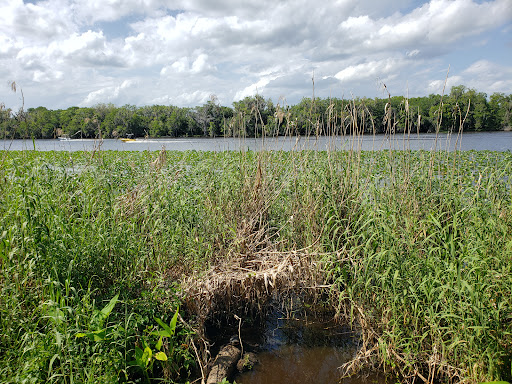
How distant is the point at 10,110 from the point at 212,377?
14.0 feet

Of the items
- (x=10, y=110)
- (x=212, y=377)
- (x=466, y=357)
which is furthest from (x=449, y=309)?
(x=10, y=110)

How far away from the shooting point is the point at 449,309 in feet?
8.91

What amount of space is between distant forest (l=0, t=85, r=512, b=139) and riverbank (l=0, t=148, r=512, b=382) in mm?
662

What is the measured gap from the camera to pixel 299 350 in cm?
363

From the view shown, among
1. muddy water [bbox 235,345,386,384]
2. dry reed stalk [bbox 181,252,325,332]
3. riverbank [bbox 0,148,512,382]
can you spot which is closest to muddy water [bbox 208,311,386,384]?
muddy water [bbox 235,345,386,384]

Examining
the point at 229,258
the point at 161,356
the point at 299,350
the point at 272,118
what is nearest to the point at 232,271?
the point at 229,258

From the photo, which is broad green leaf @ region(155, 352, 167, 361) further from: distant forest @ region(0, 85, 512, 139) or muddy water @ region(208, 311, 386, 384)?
distant forest @ region(0, 85, 512, 139)

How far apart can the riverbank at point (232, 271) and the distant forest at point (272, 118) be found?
0.66 m

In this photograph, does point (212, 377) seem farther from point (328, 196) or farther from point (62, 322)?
point (328, 196)

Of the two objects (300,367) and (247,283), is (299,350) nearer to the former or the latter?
(300,367)

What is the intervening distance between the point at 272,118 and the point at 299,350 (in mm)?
3243

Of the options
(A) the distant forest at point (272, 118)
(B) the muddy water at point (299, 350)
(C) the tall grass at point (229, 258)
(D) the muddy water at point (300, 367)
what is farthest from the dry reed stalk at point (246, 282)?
(A) the distant forest at point (272, 118)

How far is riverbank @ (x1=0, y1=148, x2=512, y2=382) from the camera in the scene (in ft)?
8.49

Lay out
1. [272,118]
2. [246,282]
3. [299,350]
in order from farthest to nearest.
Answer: [272,118], [246,282], [299,350]
